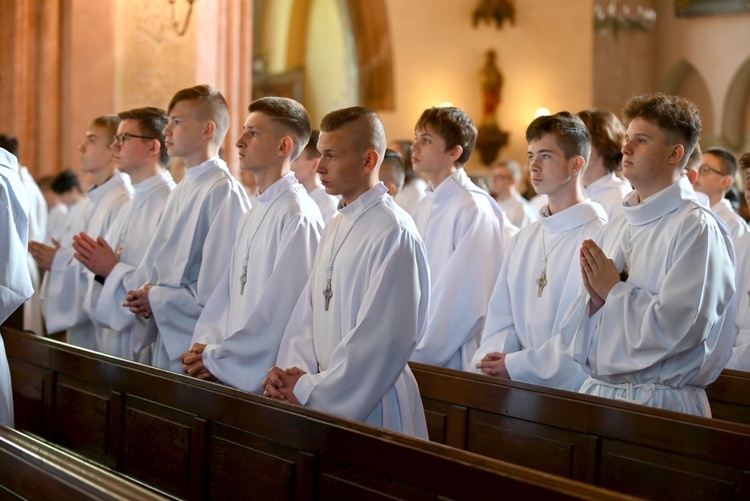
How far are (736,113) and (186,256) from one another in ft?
43.4

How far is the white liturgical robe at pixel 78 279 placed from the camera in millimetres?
5945

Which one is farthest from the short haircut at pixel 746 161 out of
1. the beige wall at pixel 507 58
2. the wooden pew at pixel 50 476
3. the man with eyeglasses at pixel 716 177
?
the beige wall at pixel 507 58

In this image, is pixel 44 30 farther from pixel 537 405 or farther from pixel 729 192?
pixel 537 405

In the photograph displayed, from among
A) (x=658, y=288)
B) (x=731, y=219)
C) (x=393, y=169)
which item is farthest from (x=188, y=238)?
(x=731, y=219)

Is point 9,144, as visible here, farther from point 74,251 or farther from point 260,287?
point 260,287

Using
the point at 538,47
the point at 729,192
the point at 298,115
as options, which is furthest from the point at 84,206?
the point at 538,47

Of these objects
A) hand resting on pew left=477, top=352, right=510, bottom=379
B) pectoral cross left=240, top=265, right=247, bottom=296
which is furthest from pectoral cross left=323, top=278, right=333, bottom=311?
hand resting on pew left=477, top=352, right=510, bottom=379

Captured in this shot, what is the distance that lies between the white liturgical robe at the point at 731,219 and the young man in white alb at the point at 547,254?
1.91m

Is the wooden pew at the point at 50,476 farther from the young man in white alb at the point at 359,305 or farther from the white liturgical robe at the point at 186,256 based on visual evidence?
the white liturgical robe at the point at 186,256

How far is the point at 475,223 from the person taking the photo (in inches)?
207

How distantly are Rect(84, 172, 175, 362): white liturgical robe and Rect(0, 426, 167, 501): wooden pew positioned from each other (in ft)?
7.35

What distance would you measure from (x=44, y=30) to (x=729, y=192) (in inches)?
277

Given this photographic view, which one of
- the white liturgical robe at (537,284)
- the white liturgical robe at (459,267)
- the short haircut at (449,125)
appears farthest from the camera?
the short haircut at (449,125)

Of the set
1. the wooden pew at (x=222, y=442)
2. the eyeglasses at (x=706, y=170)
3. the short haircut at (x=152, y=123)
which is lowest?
the wooden pew at (x=222, y=442)
